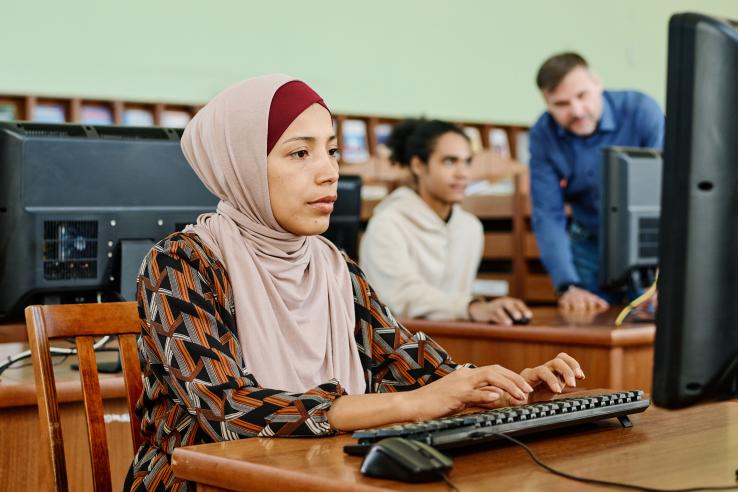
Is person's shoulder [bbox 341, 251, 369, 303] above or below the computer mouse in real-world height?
above

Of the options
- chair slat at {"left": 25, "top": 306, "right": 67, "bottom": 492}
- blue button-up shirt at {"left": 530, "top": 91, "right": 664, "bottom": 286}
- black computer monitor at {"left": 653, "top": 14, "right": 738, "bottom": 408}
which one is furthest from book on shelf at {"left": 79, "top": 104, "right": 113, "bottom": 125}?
black computer monitor at {"left": 653, "top": 14, "right": 738, "bottom": 408}

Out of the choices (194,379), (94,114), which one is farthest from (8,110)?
(194,379)

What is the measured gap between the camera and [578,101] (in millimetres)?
3127

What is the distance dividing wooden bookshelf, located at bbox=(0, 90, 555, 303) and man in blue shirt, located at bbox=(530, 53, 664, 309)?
66 cm

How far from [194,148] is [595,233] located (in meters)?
2.05

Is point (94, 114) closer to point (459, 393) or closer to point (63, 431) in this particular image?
point (63, 431)

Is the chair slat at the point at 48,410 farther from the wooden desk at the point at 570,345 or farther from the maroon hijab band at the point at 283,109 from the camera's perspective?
the wooden desk at the point at 570,345

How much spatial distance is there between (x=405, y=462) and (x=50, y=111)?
17.4ft

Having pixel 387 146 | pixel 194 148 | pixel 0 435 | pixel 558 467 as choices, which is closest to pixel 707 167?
pixel 558 467

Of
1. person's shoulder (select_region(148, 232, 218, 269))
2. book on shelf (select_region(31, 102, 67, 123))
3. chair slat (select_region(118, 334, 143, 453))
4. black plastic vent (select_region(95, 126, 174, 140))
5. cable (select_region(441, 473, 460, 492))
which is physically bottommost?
chair slat (select_region(118, 334, 143, 453))

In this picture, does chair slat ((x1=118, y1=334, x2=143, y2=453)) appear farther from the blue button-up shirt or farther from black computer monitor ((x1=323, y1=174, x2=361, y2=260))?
the blue button-up shirt

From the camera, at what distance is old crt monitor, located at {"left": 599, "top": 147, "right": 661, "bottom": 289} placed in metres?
2.51

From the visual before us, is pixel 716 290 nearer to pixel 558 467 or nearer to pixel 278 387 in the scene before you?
pixel 558 467

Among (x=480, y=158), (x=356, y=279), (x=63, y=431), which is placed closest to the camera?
(x=356, y=279)
